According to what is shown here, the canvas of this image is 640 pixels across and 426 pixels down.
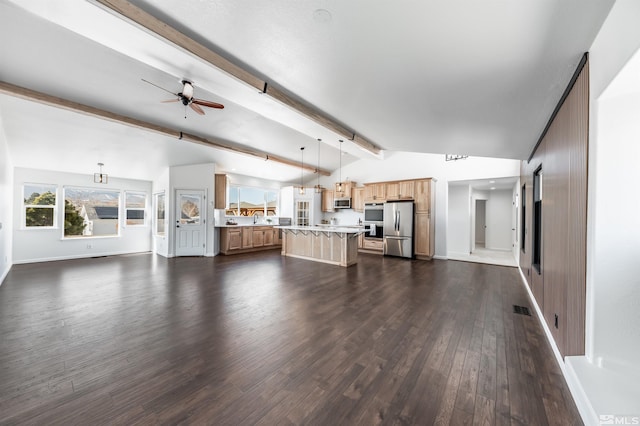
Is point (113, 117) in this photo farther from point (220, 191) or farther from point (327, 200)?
point (327, 200)

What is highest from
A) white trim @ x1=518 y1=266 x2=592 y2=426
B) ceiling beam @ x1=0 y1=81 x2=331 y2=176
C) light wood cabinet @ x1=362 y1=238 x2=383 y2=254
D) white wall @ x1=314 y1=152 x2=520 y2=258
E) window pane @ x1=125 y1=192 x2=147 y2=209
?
ceiling beam @ x1=0 y1=81 x2=331 y2=176

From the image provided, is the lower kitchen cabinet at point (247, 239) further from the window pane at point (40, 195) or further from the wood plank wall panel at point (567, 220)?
the wood plank wall panel at point (567, 220)

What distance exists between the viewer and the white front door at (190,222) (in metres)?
7.45

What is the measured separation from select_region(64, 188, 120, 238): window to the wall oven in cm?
779

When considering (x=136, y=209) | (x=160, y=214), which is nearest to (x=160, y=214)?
(x=160, y=214)

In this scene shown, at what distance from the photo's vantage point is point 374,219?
8125 millimetres

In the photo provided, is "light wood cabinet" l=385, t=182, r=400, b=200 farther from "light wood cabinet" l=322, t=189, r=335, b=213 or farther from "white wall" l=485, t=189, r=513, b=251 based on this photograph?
"white wall" l=485, t=189, r=513, b=251

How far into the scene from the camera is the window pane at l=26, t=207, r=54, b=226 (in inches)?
249

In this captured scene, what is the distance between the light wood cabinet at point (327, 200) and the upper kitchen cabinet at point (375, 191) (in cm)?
162

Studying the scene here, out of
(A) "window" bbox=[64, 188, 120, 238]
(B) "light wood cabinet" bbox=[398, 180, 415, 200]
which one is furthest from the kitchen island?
(A) "window" bbox=[64, 188, 120, 238]

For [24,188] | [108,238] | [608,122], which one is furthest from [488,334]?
[24,188]

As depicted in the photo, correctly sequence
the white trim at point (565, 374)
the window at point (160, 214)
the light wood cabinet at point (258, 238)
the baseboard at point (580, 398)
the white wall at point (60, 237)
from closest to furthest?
1. the baseboard at point (580, 398)
2. the white trim at point (565, 374)
3. the white wall at point (60, 237)
4. the window at point (160, 214)
5. the light wood cabinet at point (258, 238)

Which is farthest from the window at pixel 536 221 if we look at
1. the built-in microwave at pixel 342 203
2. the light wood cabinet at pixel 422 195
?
the built-in microwave at pixel 342 203

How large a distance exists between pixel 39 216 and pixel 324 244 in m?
7.37
